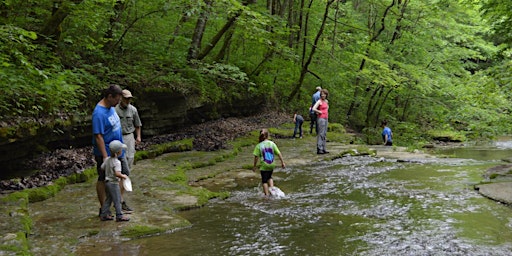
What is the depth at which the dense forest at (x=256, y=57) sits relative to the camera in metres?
9.63

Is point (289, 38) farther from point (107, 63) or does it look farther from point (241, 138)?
point (107, 63)

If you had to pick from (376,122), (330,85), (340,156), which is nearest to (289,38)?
(330,85)

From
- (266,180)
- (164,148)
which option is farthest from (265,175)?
(164,148)

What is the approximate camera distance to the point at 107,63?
43.2 ft

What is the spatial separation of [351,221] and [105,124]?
3923mm

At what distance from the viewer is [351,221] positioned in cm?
618

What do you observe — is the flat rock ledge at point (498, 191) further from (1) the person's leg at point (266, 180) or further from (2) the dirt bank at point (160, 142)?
(2) the dirt bank at point (160, 142)

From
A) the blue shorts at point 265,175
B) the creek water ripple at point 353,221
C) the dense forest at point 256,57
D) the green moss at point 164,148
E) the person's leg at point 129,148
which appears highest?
the dense forest at point 256,57

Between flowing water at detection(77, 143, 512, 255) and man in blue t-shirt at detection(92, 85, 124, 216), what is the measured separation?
1.40 m

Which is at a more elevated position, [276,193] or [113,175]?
[113,175]

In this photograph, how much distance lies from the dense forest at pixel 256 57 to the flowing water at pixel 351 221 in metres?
4.18

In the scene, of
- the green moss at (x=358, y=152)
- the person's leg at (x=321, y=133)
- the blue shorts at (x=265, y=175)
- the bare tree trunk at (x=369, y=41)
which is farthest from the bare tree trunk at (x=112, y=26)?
the bare tree trunk at (x=369, y=41)

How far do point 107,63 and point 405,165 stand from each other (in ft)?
32.0

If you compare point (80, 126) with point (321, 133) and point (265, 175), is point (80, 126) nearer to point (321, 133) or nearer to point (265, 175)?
point (265, 175)
